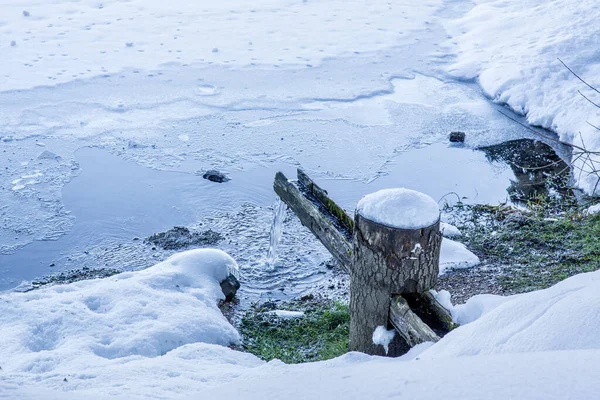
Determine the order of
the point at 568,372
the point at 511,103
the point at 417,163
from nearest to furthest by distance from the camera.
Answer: the point at 568,372 → the point at 417,163 → the point at 511,103

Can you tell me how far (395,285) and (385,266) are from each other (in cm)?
13

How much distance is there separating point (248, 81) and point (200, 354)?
7472 millimetres

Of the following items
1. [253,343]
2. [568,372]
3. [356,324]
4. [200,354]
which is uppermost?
[568,372]

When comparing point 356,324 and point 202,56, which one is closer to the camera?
point 356,324

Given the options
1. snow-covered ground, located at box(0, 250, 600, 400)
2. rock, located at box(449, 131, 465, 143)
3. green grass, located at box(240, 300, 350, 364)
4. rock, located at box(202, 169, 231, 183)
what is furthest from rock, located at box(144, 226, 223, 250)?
rock, located at box(449, 131, 465, 143)

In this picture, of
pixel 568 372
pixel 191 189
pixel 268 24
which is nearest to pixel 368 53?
pixel 268 24

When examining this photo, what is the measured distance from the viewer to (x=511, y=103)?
10.2 metres

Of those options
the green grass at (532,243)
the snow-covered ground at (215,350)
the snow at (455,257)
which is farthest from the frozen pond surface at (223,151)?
the snow at (455,257)

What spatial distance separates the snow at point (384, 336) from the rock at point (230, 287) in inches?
99.1

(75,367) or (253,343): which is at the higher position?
(75,367)

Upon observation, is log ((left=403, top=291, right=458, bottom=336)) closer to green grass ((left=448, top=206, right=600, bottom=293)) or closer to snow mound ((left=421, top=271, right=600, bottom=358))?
snow mound ((left=421, top=271, right=600, bottom=358))

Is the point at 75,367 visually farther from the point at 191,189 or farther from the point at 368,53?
the point at 368,53

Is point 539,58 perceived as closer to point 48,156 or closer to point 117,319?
point 48,156

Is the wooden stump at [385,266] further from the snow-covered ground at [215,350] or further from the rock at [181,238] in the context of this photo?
the rock at [181,238]
